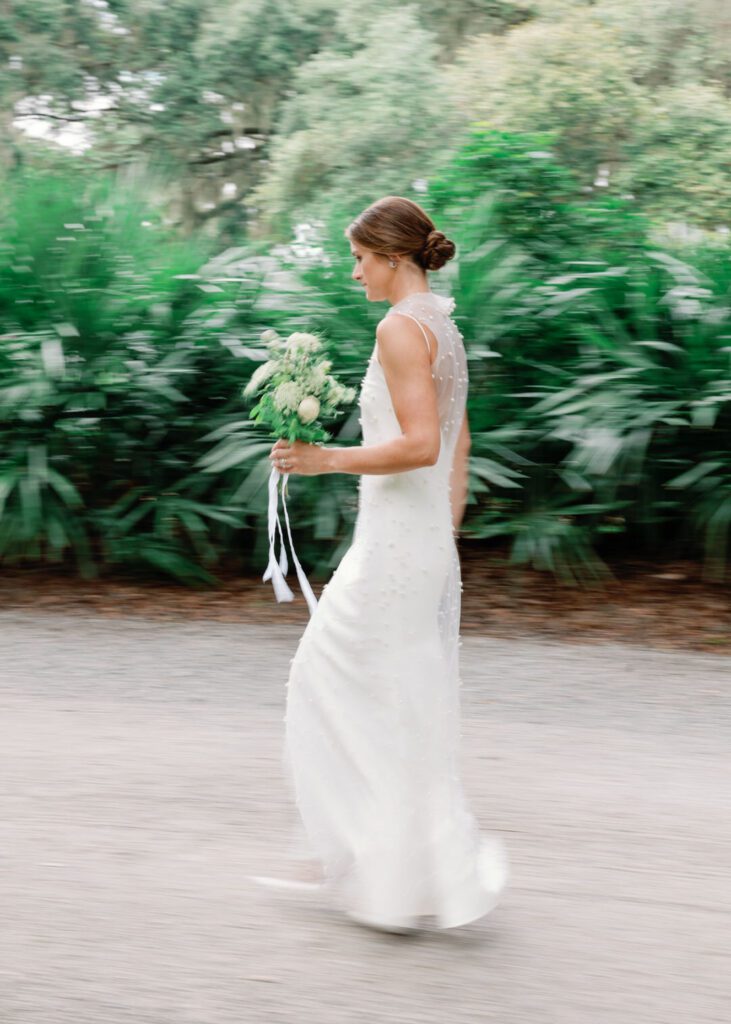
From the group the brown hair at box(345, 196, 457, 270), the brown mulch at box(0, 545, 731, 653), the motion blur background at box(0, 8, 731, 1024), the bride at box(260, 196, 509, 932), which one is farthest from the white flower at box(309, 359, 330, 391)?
the brown mulch at box(0, 545, 731, 653)

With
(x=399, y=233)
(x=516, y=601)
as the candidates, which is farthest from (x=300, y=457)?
(x=516, y=601)

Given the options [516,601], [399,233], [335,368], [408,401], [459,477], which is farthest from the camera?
[335,368]

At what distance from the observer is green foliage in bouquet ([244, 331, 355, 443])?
10.9 feet

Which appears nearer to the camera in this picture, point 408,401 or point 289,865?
point 408,401

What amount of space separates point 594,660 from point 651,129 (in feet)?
44.5

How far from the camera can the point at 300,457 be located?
A: 3334 mm

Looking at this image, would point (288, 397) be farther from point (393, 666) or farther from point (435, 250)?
point (393, 666)

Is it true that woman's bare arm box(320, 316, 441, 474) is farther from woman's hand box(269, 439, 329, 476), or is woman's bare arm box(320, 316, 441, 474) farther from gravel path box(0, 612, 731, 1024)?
gravel path box(0, 612, 731, 1024)

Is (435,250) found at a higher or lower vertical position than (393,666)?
higher

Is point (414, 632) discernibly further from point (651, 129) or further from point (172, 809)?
point (651, 129)

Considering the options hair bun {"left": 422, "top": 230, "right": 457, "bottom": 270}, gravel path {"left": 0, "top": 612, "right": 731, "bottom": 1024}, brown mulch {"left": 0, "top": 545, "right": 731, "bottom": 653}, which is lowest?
gravel path {"left": 0, "top": 612, "right": 731, "bottom": 1024}

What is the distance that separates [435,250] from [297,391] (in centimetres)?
53

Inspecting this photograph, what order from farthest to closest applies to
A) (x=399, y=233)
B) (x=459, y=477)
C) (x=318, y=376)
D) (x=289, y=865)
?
(x=289, y=865), (x=459, y=477), (x=318, y=376), (x=399, y=233)

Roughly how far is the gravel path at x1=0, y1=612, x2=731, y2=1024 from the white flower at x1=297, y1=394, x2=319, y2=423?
1.39 metres
